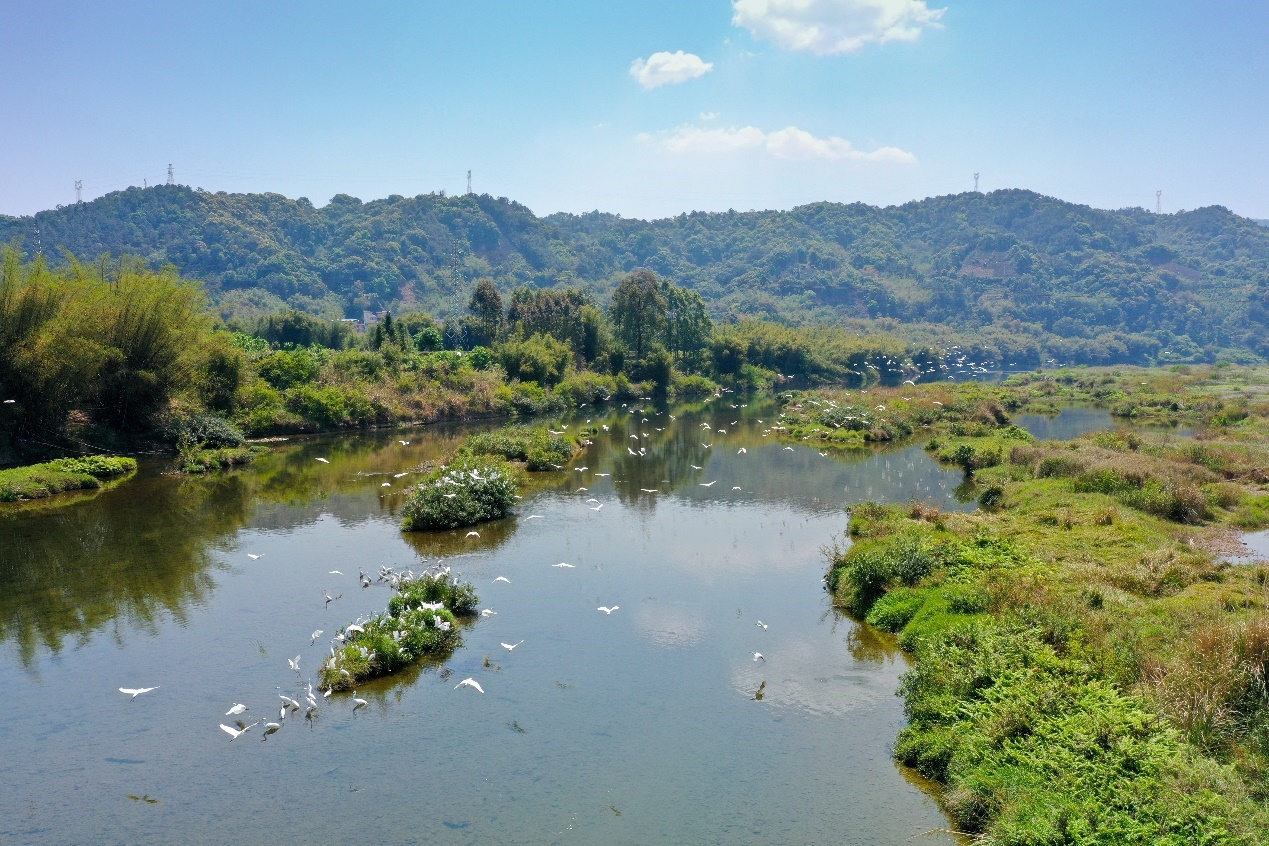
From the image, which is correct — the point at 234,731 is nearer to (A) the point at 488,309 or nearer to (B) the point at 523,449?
(B) the point at 523,449

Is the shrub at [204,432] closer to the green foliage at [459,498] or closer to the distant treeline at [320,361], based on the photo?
the distant treeline at [320,361]

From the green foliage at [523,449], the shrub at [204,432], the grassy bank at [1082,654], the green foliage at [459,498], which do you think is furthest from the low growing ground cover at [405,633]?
the shrub at [204,432]

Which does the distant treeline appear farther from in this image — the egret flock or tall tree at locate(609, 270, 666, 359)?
the egret flock

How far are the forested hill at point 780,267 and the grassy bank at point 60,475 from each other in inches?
3359

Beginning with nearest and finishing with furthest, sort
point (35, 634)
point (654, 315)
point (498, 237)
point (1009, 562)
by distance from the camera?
point (35, 634) → point (1009, 562) → point (654, 315) → point (498, 237)

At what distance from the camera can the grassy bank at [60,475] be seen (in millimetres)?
29734

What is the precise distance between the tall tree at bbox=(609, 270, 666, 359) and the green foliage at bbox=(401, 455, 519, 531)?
50.6 meters

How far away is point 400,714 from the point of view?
14.6m

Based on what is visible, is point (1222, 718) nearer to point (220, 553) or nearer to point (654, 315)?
point (220, 553)

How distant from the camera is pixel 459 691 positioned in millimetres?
15492

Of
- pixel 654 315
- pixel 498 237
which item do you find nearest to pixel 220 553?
pixel 654 315

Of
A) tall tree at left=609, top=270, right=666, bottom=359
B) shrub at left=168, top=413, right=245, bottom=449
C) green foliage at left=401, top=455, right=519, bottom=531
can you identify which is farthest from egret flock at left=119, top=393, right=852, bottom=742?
tall tree at left=609, top=270, right=666, bottom=359

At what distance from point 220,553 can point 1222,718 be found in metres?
24.2

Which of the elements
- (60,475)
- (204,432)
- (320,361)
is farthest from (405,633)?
(320,361)
